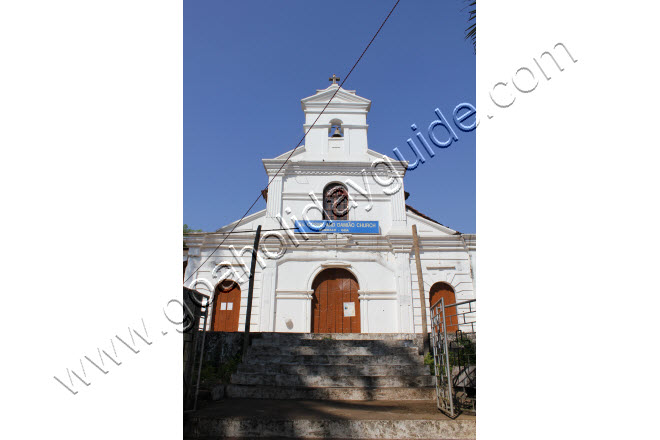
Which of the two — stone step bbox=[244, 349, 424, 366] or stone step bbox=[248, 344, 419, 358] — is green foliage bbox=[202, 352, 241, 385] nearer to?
stone step bbox=[244, 349, 424, 366]

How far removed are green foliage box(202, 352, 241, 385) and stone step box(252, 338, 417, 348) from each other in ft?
1.98

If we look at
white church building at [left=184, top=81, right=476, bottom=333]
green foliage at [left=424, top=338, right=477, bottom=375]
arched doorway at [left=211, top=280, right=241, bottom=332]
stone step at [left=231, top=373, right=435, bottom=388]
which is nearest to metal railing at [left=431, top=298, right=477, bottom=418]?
green foliage at [left=424, top=338, right=477, bottom=375]

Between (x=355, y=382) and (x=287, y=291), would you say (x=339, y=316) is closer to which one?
(x=287, y=291)

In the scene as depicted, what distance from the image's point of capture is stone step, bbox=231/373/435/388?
5.04 m

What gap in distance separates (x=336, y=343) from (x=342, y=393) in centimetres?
161

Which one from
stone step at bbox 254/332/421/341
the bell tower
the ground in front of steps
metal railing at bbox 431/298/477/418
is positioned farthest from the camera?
the bell tower

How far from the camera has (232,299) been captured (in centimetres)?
1060

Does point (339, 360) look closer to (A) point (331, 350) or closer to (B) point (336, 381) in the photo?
Result: (A) point (331, 350)

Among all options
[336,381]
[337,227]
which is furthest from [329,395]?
[337,227]

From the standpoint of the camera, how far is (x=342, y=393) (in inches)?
187

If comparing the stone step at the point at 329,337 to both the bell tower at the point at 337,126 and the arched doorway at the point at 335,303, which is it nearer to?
the arched doorway at the point at 335,303

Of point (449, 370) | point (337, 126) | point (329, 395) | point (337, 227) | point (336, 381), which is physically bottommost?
point (329, 395)

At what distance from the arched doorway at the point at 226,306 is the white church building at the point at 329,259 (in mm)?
28

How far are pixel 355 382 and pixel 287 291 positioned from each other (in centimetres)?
570
